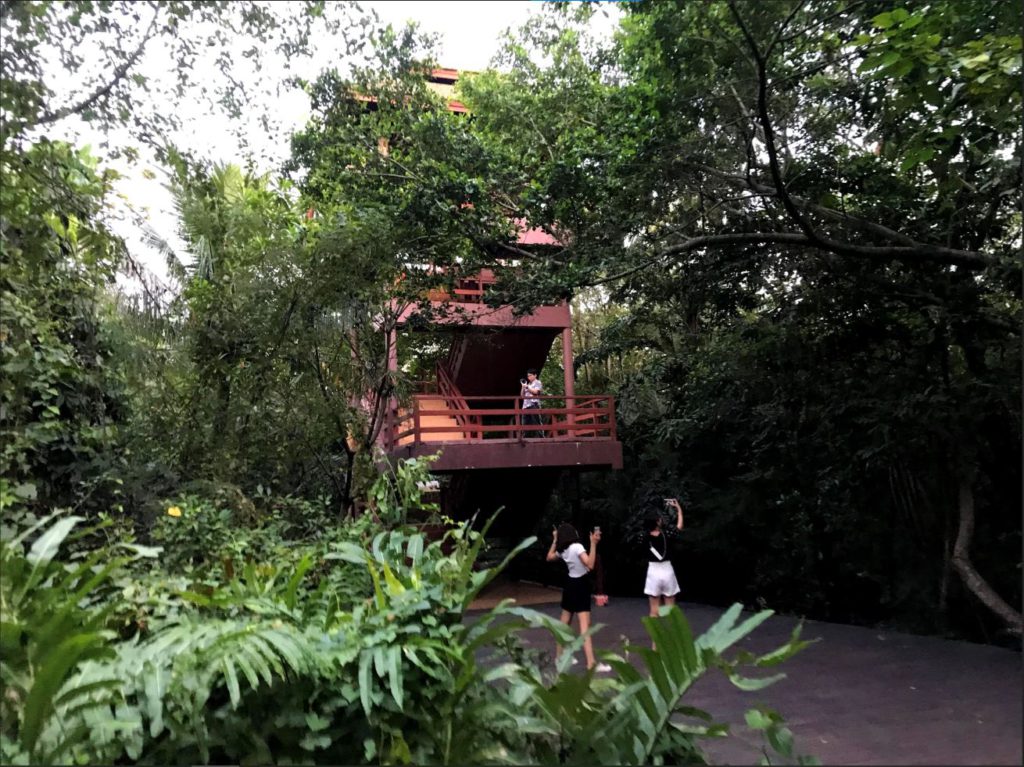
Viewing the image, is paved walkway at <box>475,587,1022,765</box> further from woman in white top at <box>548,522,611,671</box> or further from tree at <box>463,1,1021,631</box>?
tree at <box>463,1,1021,631</box>

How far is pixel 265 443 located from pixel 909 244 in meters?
6.02

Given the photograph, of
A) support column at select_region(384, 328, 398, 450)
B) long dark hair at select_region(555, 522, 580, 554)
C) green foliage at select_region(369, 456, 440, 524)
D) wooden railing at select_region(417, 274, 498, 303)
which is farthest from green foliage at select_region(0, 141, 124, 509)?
wooden railing at select_region(417, 274, 498, 303)

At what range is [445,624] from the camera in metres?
3.51

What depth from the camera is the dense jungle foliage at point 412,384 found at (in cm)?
316

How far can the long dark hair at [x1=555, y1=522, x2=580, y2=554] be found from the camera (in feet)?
19.5

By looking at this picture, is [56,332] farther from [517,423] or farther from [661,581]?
[517,423]

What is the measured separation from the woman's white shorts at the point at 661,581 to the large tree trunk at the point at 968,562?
268 centimetres

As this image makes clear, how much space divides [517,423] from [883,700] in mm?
7313

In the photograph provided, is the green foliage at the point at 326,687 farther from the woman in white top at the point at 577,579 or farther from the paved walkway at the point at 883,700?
the woman in white top at the point at 577,579

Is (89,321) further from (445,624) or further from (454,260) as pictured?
(445,624)

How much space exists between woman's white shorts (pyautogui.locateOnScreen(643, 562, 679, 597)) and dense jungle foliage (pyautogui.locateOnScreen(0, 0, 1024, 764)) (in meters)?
1.51

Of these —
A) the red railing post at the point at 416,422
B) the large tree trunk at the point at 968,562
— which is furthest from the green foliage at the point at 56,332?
the large tree trunk at the point at 968,562

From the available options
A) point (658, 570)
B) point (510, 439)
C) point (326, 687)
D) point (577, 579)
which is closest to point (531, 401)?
point (510, 439)

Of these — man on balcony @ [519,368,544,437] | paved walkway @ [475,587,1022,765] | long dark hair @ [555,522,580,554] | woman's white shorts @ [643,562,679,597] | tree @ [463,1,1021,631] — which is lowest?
paved walkway @ [475,587,1022,765]
